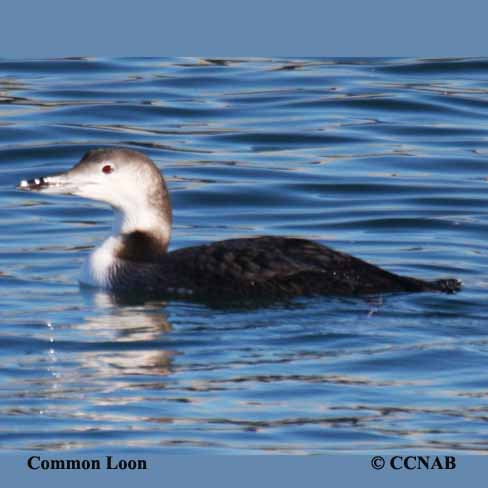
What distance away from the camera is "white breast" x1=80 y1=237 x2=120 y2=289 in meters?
12.8

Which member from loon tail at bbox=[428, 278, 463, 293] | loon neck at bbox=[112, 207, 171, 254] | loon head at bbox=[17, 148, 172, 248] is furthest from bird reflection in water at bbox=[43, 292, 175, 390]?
loon tail at bbox=[428, 278, 463, 293]

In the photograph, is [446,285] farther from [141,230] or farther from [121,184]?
[121,184]

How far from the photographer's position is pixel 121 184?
12.8 m

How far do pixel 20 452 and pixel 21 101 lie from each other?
38.5 feet

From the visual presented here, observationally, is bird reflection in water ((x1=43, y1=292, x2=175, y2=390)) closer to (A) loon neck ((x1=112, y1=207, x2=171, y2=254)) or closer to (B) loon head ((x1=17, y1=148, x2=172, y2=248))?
(A) loon neck ((x1=112, y1=207, x2=171, y2=254))

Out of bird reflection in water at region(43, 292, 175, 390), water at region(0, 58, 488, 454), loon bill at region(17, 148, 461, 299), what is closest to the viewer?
water at region(0, 58, 488, 454)

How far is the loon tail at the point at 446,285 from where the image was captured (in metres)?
12.3

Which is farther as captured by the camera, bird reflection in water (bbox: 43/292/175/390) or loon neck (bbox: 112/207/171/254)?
loon neck (bbox: 112/207/171/254)

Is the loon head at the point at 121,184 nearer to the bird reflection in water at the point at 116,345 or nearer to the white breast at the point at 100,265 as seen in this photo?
the white breast at the point at 100,265

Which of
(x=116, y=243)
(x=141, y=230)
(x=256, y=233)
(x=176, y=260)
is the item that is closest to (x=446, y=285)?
(x=176, y=260)

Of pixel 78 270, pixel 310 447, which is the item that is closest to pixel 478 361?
pixel 310 447

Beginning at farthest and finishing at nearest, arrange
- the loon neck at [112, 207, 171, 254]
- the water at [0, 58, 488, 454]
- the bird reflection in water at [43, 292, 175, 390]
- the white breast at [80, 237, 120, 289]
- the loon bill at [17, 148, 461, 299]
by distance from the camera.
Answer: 1. the loon neck at [112, 207, 171, 254]
2. the white breast at [80, 237, 120, 289]
3. the loon bill at [17, 148, 461, 299]
4. the bird reflection in water at [43, 292, 175, 390]
5. the water at [0, 58, 488, 454]

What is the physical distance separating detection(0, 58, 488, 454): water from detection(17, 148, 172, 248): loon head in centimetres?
70

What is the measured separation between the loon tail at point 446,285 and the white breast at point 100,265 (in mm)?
2244
